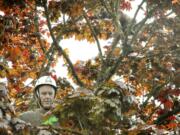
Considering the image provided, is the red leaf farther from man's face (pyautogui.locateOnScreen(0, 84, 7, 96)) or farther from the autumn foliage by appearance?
man's face (pyautogui.locateOnScreen(0, 84, 7, 96))

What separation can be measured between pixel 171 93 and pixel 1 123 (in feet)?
21.1

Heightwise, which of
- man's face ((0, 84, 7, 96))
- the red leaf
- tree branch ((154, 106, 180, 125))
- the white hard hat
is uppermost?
the white hard hat

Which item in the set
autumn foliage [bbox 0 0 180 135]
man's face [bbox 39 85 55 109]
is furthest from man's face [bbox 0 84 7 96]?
man's face [bbox 39 85 55 109]

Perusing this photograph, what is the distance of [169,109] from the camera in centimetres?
931

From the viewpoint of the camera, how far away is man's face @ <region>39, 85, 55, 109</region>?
6.85 meters

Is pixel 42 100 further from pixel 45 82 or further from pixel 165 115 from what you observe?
pixel 165 115

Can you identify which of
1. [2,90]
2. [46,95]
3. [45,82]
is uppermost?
[45,82]

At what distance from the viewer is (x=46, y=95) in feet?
23.1

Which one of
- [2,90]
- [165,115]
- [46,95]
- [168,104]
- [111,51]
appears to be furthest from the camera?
[111,51]

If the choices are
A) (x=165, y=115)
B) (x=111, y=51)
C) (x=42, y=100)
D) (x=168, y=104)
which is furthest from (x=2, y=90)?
(x=111, y=51)

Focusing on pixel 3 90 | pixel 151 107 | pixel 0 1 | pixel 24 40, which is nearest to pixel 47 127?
pixel 3 90

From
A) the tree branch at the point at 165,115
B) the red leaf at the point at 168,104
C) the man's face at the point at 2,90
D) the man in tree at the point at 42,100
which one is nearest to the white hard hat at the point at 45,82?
the man in tree at the point at 42,100

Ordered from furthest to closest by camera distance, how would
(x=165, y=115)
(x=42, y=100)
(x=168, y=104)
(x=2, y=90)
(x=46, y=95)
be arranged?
1. (x=168, y=104)
2. (x=165, y=115)
3. (x=46, y=95)
4. (x=42, y=100)
5. (x=2, y=90)

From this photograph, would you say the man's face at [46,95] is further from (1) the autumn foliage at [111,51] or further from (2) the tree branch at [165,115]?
(2) the tree branch at [165,115]
